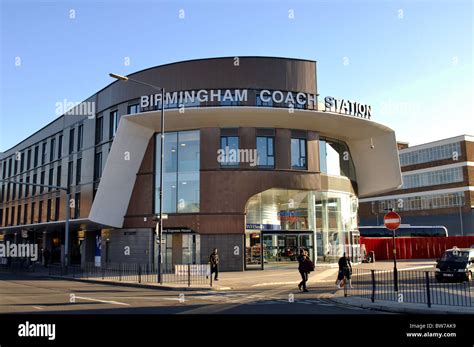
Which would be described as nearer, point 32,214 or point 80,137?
point 80,137

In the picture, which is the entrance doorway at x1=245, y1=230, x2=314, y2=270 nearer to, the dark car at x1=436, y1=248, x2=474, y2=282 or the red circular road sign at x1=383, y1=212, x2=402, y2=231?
the dark car at x1=436, y1=248, x2=474, y2=282

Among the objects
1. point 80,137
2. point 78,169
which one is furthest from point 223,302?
point 80,137

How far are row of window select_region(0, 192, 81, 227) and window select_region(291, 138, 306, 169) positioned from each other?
20.5 metres

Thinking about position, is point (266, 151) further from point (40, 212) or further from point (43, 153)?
point (43, 153)

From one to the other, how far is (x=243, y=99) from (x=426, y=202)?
49242mm

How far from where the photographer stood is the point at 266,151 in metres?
32.6

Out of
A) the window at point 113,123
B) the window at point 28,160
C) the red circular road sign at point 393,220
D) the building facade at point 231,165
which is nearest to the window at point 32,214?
the window at point 28,160

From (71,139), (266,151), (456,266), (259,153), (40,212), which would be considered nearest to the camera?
(456,266)

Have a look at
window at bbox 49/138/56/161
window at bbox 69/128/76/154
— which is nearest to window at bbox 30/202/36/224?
window at bbox 49/138/56/161

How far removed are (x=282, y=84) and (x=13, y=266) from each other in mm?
29691

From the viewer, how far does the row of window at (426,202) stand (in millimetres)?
65200

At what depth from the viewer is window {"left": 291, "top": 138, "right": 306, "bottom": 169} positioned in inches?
1302
